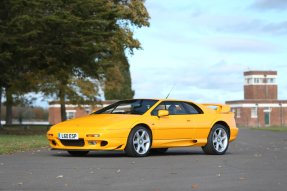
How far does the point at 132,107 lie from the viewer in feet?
38.3

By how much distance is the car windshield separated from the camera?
11477 millimetres

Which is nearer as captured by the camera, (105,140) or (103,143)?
(105,140)

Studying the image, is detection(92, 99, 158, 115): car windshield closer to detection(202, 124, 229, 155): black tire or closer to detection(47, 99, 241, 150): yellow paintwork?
detection(47, 99, 241, 150): yellow paintwork

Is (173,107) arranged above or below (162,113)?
above

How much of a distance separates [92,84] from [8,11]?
→ 26300 mm

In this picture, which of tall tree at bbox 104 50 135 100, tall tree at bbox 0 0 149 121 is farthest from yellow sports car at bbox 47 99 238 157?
tall tree at bbox 104 50 135 100

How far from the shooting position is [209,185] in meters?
6.48

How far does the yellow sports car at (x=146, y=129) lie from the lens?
10.5 meters

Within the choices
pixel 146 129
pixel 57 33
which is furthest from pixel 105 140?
pixel 57 33

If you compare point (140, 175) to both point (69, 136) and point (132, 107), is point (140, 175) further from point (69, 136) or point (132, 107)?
point (132, 107)

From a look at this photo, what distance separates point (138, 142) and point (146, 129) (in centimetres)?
44

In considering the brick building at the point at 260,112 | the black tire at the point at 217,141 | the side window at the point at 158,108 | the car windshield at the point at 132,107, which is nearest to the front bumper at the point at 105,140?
the car windshield at the point at 132,107

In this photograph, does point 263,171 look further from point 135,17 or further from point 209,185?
point 135,17

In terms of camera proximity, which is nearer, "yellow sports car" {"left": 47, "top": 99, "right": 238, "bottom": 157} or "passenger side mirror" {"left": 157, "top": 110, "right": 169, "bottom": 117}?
"yellow sports car" {"left": 47, "top": 99, "right": 238, "bottom": 157}
